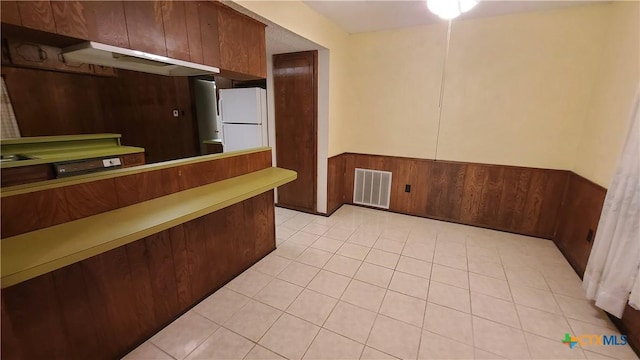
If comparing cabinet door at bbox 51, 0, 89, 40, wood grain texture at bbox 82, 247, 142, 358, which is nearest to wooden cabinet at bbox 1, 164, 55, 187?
wood grain texture at bbox 82, 247, 142, 358

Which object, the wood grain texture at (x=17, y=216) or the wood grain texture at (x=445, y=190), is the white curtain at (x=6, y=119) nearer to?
the wood grain texture at (x=17, y=216)

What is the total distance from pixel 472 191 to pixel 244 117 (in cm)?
321

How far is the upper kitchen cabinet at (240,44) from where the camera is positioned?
2021 mm

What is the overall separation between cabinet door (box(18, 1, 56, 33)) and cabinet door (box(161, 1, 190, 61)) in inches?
21.9

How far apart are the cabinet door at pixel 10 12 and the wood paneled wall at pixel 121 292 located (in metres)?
1.10

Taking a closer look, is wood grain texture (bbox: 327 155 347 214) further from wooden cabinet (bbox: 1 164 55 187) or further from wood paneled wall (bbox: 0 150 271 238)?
wooden cabinet (bbox: 1 164 55 187)

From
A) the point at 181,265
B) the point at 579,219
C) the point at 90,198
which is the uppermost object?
the point at 90,198

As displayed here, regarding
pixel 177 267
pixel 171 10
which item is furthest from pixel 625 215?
Result: pixel 171 10

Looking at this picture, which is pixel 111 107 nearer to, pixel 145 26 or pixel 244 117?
pixel 244 117

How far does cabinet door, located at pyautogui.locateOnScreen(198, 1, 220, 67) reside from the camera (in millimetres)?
1847

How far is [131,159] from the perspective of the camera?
125 inches

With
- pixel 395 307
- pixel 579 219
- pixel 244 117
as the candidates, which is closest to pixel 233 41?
pixel 244 117

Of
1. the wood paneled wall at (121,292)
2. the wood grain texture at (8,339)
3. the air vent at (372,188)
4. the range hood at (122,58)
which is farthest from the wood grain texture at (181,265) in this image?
the air vent at (372,188)

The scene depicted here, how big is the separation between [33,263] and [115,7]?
4.17 ft
